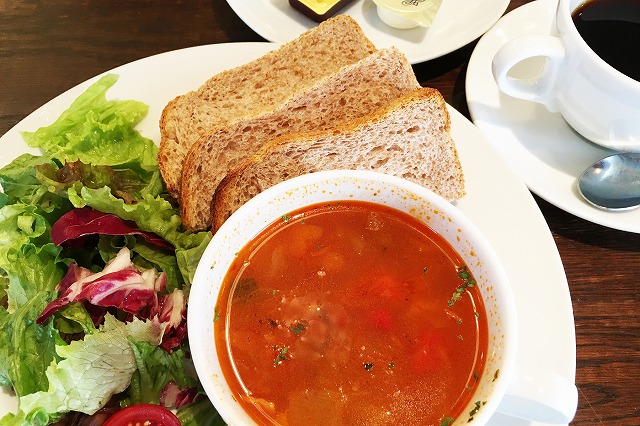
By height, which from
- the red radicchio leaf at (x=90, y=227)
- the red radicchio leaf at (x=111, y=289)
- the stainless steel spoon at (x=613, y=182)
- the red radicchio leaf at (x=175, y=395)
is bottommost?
the red radicchio leaf at (x=175, y=395)

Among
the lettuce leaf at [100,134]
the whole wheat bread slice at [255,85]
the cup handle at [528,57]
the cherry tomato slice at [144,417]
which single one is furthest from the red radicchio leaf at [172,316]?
the cup handle at [528,57]

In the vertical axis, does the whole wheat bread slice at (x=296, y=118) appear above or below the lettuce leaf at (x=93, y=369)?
above

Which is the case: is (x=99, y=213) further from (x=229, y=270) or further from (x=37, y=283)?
(x=229, y=270)

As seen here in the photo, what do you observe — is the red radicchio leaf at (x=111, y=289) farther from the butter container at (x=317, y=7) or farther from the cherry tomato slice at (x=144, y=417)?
the butter container at (x=317, y=7)

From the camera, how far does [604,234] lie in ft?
7.31

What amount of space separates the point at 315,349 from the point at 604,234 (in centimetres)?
133

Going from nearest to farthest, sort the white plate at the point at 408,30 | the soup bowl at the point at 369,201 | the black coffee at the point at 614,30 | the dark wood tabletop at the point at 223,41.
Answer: the soup bowl at the point at 369,201 < the dark wood tabletop at the point at 223,41 < the black coffee at the point at 614,30 < the white plate at the point at 408,30

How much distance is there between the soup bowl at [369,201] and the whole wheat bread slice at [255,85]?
1.87 ft

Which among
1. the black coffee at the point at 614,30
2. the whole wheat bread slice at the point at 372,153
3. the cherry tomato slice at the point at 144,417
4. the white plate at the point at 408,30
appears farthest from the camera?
the white plate at the point at 408,30

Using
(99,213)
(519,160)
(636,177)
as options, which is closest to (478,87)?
(519,160)

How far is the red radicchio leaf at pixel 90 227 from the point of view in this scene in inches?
73.6

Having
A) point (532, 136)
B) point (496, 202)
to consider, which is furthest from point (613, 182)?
point (496, 202)

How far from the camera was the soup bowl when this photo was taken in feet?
4.64

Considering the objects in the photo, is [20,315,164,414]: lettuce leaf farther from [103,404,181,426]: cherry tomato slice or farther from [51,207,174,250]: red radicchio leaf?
[51,207,174,250]: red radicchio leaf
